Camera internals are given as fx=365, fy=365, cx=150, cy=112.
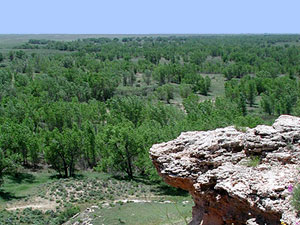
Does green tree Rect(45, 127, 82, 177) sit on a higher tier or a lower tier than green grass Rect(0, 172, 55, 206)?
higher

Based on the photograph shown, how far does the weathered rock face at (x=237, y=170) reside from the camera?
11.0 metres

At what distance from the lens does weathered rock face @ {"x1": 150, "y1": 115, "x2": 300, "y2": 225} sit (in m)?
11.0

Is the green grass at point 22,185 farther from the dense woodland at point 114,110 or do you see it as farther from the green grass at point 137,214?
the green grass at point 137,214

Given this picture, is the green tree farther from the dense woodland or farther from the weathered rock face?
the weathered rock face

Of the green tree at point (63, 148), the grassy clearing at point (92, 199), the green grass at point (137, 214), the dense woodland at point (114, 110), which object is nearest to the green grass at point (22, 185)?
the grassy clearing at point (92, 199)

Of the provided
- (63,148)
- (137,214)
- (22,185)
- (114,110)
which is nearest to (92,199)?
(137,214)

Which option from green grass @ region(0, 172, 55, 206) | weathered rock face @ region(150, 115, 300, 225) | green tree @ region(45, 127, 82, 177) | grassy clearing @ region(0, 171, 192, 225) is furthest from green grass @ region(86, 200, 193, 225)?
green tree @ region(45, 127, 82, 177)

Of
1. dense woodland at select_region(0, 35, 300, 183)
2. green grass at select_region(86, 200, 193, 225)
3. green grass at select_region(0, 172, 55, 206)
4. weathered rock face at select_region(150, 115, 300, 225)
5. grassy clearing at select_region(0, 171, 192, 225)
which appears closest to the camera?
weathered rock face at select_region(150, 115, 300, 225)

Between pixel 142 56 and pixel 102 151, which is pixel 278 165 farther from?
pixel 142 56

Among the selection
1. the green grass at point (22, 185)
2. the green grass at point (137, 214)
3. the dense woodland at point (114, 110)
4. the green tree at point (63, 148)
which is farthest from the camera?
the green tree at point (63, 148)

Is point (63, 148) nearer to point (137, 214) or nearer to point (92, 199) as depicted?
point (92, 199)

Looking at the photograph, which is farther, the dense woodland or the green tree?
the green tree

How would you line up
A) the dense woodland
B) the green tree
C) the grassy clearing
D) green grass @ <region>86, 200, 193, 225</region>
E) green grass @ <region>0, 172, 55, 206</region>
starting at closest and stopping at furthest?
green grass @ <region>86, 200, 193, 225</region>
the grassy clearing
green grass @ <region>0, 172, 55, 206</region>
the dense woodland
the green tree

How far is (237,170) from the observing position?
12.3m
